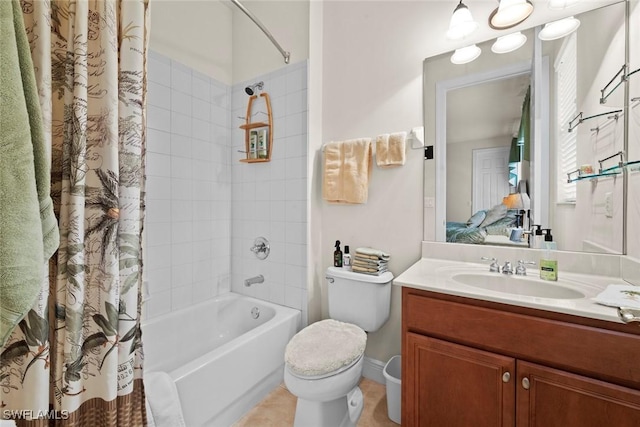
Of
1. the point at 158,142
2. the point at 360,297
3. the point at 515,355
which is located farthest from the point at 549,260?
the point at 158,142

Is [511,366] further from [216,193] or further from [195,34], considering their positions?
[195,34]

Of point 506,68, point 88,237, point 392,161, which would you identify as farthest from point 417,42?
point 88,237

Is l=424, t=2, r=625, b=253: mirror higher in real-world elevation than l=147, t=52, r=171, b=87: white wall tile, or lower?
lower

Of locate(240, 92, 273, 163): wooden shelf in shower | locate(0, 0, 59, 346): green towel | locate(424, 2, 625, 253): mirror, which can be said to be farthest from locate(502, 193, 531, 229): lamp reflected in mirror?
locate(0, 0, 59, 346): green towel

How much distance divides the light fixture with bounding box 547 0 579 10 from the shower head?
1691mm

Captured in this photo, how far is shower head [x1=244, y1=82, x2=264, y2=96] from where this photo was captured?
6.58ft

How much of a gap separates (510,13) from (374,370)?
2.11 metres

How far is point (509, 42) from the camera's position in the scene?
4.56 ft

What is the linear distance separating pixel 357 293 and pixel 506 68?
144 centimetres

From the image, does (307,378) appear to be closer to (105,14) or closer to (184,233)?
(184,233)

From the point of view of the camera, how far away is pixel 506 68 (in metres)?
1.41

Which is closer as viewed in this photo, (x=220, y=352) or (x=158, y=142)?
(x=220, y=352)

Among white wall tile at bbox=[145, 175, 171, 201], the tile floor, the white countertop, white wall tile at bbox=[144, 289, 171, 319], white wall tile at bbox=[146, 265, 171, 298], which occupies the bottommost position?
the tile floor

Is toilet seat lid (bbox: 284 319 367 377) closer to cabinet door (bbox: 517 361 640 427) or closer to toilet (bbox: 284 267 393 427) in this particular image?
toilet (bbox: 284 267 393 427)
